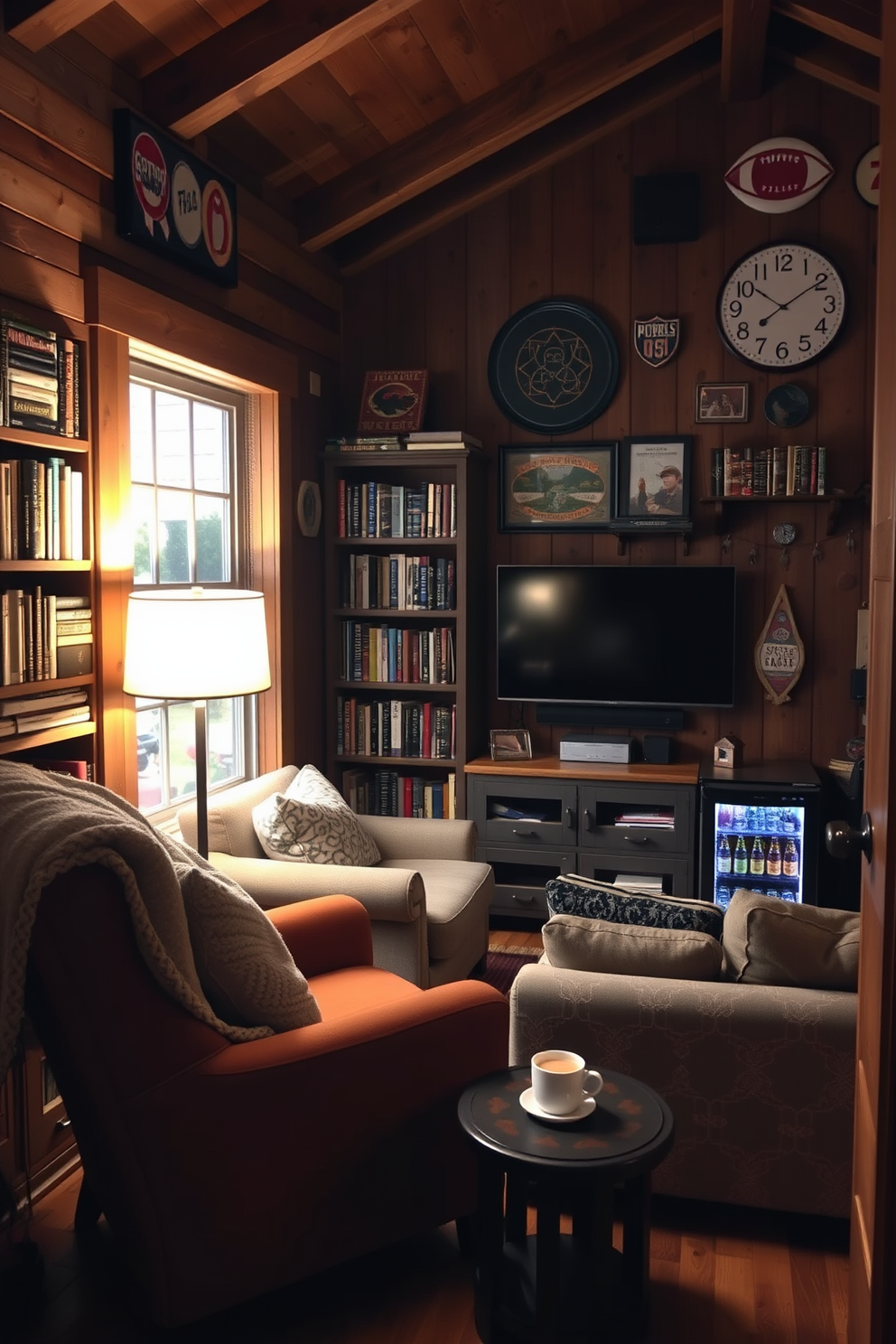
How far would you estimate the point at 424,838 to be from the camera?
3861 millimetres

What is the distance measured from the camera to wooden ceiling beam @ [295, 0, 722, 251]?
405 cm

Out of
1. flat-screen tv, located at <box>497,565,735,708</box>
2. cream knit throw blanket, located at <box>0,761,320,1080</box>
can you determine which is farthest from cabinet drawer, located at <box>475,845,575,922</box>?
cream knit throw blanket, located at <box>0,761,320,1080</box>

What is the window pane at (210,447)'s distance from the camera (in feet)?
12.6

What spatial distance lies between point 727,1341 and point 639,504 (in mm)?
3221

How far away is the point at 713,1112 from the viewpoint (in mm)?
2297

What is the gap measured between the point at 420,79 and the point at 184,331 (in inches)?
55.7

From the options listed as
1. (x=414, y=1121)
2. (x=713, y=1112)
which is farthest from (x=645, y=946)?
(x=414, y=1121)

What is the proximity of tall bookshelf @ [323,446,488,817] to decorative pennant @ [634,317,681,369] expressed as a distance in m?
0.81

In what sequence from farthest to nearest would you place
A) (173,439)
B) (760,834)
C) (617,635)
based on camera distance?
(617,635), (760,834), (173,439)

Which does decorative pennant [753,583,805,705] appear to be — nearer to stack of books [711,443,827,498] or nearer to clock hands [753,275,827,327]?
stack of books [711,443,827,498]

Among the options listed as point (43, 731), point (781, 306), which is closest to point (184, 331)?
point (43, 731)

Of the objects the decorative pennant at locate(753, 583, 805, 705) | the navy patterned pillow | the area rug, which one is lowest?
the area rug

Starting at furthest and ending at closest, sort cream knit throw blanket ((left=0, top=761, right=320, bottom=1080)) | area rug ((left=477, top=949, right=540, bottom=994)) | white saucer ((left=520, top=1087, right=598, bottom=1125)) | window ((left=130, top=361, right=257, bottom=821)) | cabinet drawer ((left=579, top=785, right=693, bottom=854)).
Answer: cabinet drawer ((left=579, top=785, right=693, bottom=854)), area rug ((left=477, top=949, right=540, bottom=994)), window ((left=130, top=361, right=257, bottom=821)), white saucer ((left=520, top=1087, right=598, bottom=1125)), cream knit throw blanket ((left=0, top=761, right=320, bottom=1080))

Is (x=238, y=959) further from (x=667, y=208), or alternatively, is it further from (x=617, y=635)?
(x=667, y=208)
